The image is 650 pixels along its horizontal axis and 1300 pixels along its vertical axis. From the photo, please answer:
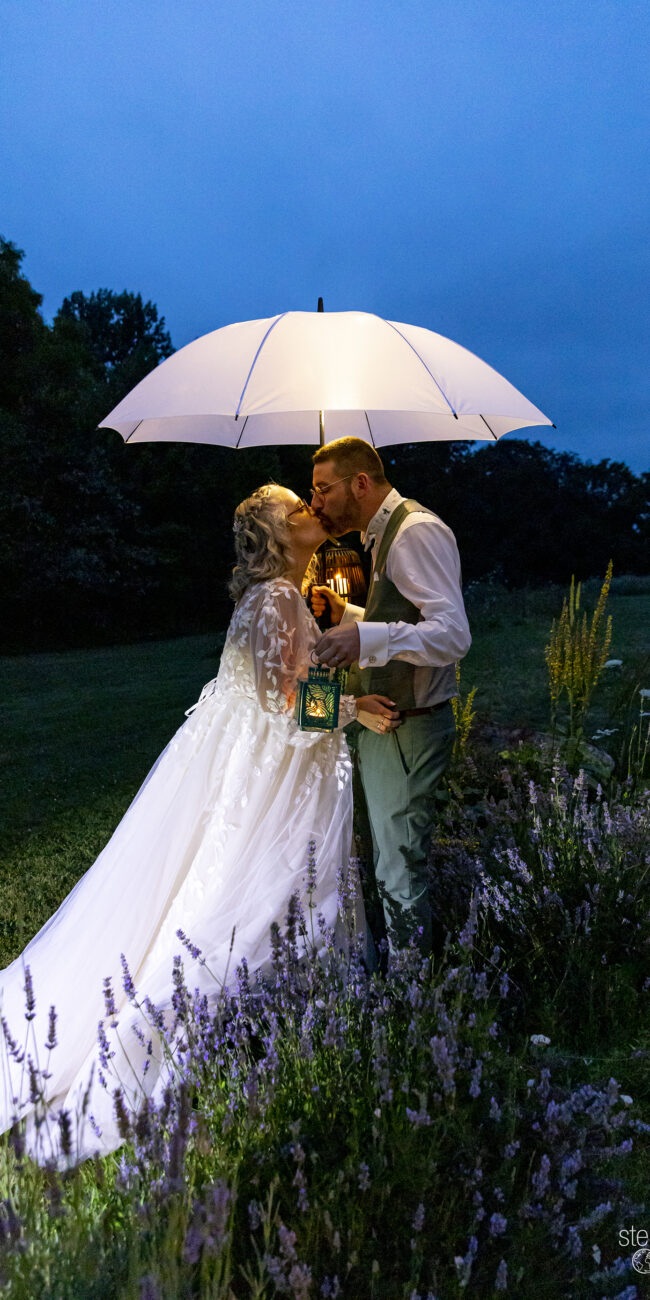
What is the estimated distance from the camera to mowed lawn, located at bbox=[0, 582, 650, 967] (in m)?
6.21

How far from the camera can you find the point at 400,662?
3137mm

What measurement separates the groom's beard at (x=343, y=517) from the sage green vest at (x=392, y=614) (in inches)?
6.1

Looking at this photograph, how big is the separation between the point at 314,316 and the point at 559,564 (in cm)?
3016

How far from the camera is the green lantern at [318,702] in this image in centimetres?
316

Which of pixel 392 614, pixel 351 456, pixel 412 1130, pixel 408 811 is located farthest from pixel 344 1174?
pixel 351 456

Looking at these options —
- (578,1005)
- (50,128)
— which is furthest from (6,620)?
(50,128)

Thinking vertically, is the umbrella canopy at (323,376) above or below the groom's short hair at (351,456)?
above

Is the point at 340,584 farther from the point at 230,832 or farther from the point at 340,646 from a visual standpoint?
the point at 230,832

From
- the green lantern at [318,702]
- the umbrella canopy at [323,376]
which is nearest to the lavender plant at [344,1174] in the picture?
the green lantern at [318,702]

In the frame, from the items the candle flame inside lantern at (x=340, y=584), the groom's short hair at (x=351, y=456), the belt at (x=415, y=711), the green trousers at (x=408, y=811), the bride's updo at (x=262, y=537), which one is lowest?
the green trousers at (x=408, y=811)

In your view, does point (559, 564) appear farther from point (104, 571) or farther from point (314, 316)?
point (314, 316)

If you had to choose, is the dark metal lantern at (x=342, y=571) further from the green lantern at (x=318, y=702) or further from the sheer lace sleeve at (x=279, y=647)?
the green lantern at (x=318, y=702)

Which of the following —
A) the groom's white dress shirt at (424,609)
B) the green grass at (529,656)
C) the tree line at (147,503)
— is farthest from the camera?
the tree line at (147,503)

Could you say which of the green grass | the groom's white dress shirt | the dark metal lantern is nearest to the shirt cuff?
the groom's white dress shirt
